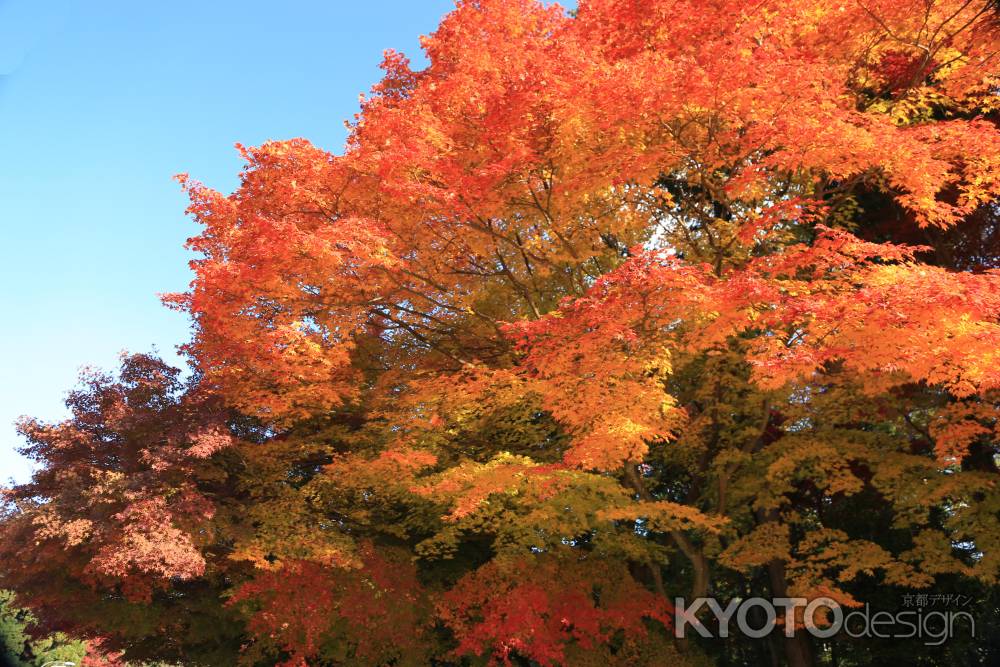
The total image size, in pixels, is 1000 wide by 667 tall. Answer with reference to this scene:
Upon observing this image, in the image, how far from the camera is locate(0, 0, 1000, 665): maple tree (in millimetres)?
10500

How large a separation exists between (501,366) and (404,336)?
112 inches

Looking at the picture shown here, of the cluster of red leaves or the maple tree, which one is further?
the cluster of red leaves

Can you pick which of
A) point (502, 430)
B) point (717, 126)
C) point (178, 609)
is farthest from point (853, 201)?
point (178, 609)

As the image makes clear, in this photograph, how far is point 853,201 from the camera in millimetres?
14844

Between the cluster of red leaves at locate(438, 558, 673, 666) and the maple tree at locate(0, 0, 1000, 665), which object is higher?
the maple tree at locate(0, 0, 1000, 665)

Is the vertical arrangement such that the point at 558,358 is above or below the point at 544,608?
above

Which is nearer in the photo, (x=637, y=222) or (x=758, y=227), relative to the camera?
(x=758, y=227)

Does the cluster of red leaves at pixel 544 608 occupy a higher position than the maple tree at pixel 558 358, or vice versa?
the maple tree at pixel 558 358

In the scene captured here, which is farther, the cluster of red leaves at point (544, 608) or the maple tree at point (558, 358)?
the cluster of red leaves at point (544, 608)

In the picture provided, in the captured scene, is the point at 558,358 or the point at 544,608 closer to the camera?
the point at 558,358

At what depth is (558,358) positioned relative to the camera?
10.6m

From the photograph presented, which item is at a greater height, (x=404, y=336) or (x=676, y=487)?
(x=404, y=336)

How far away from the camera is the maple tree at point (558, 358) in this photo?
34.4 ft

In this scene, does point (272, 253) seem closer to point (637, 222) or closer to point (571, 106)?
point (571, 106)
